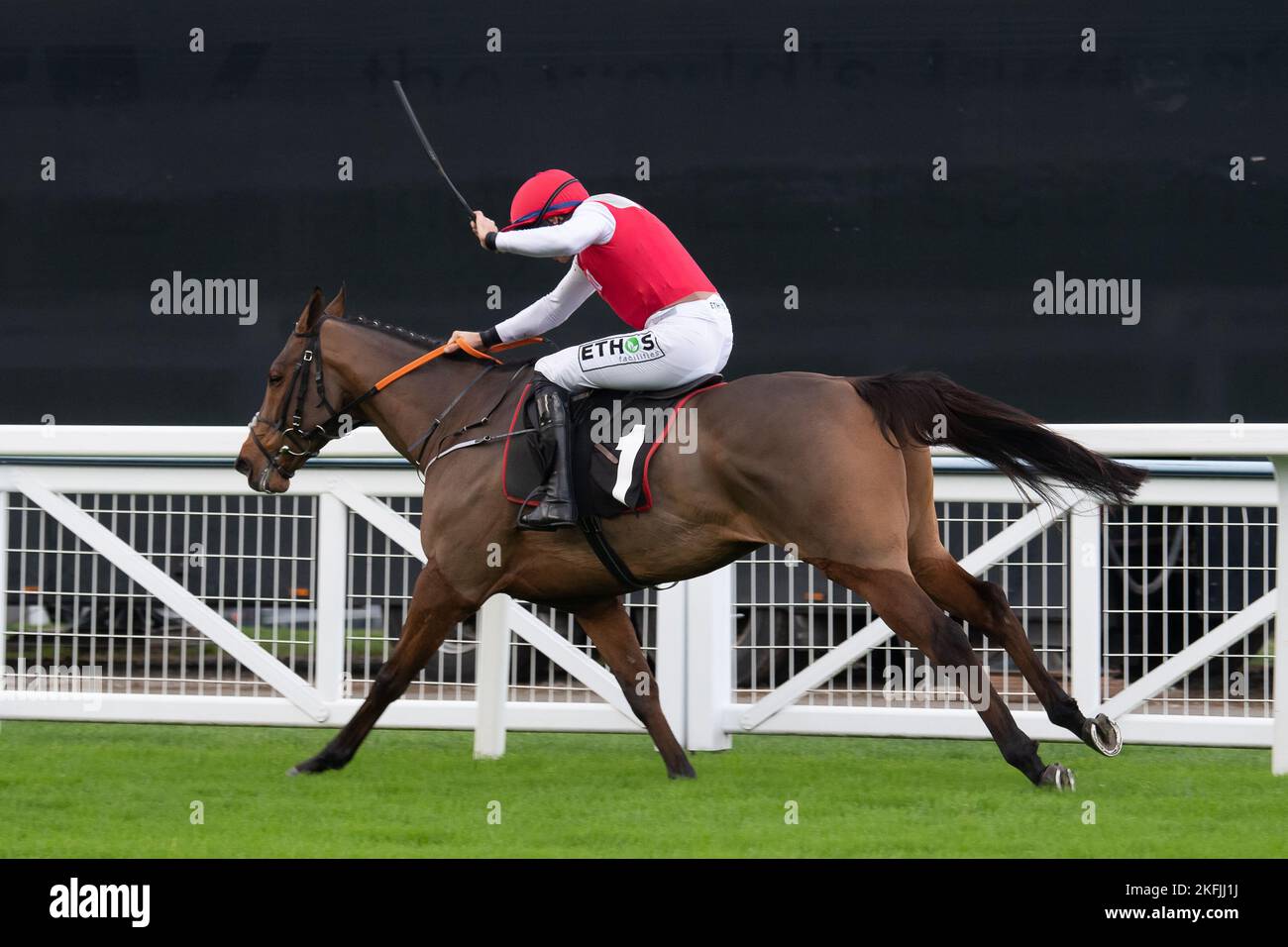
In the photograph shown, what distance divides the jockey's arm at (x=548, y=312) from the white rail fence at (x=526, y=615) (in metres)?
0.80

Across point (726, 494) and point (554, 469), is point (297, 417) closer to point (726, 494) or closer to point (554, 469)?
point (554, 469)

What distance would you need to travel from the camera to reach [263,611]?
727 centimetres

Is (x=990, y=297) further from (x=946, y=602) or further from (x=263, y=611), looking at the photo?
(x=263, y=611)

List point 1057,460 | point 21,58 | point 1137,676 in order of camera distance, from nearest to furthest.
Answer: point 1057,460
point 1137,676
point 21,58

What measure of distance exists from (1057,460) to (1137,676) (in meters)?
1.29

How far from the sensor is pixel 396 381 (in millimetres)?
6500

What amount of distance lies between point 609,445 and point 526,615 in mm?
1328

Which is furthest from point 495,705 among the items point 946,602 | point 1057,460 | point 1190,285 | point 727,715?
point 1190,285

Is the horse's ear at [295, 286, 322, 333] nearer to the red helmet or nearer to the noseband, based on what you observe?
the noseband

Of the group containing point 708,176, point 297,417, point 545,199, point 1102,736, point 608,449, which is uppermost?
point 708,176

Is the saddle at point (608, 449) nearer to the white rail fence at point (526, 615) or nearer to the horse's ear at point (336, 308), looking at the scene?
the white rail fence at point (526, 615)
